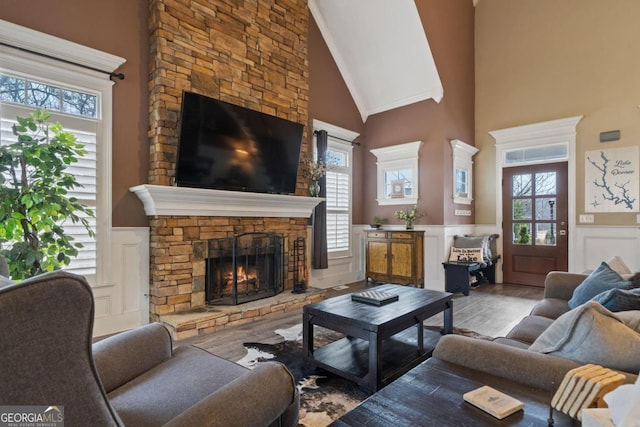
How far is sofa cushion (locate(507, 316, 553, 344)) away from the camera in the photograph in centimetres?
195

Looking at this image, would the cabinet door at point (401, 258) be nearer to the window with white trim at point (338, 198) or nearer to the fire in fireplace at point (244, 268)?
the window with white trim at point (338, 198)

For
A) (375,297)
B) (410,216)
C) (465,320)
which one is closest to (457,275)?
(410,216)

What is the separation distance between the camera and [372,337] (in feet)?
7.04

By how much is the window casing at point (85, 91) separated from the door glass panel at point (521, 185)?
19.8 ft

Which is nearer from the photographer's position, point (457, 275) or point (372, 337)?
point (372, 337)

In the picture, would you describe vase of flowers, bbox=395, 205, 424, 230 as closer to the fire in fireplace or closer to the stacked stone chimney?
the stacked stone chimney

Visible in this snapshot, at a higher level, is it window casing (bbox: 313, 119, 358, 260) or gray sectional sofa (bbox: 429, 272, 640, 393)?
window casing (bbox: 313, 119, 358, 260)

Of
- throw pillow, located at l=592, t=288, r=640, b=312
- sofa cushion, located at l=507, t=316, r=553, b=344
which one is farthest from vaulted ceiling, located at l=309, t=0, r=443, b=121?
throw pillow, located at l=592, t=288, r=640, b=312

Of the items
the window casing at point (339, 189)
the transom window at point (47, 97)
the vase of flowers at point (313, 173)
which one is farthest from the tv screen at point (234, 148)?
the window casing at point (339, 189)

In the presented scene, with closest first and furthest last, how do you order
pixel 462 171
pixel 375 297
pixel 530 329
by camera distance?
pixel 530 329
pixel 375 297
pixel 462 171

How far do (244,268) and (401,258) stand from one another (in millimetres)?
2557

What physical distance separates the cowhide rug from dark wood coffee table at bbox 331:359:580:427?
0.87 metres

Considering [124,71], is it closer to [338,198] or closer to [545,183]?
[338,198]

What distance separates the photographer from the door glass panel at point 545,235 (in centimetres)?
544
